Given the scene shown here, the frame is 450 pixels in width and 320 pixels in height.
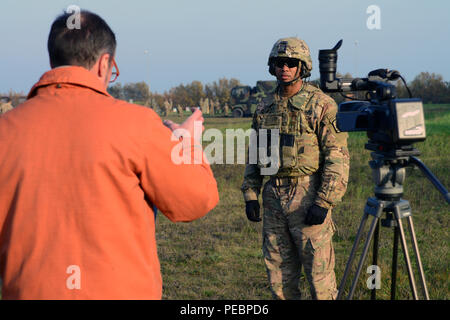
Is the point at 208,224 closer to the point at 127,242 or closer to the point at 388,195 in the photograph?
the point at 388,195

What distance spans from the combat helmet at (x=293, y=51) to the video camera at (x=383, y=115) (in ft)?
1.82

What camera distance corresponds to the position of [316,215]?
330 cm

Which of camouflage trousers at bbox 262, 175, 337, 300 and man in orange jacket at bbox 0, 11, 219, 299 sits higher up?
man in orange jacket at bbox 0, 11, 219, 299

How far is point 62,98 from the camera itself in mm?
1468

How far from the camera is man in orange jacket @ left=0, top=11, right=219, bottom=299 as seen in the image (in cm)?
140

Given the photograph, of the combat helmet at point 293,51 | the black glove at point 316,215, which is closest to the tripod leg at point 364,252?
the black glove at point 316,215

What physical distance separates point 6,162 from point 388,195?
1948 millimetres

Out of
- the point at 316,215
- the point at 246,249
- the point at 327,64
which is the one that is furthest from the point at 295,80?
the point at 246,249

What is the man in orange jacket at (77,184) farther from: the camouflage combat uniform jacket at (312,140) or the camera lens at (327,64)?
the camouflage combat uniform jacket at (312,140)

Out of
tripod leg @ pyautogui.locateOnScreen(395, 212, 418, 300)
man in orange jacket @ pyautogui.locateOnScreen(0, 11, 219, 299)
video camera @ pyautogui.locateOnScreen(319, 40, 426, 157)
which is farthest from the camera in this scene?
tripod leg @ pyautogui.locateOnScreen(395, 212, 418, 300)

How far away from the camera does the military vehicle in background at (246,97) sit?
38.8 meters

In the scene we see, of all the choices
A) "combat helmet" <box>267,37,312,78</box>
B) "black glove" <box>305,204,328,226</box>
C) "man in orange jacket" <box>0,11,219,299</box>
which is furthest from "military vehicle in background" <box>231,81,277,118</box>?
"man in orange jacket" <box>0,11,219,299</box>

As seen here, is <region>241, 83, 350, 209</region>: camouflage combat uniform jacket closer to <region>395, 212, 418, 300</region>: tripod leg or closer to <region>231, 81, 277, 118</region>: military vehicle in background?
<region>395, 212, 418, 300</region>: tripod leg
